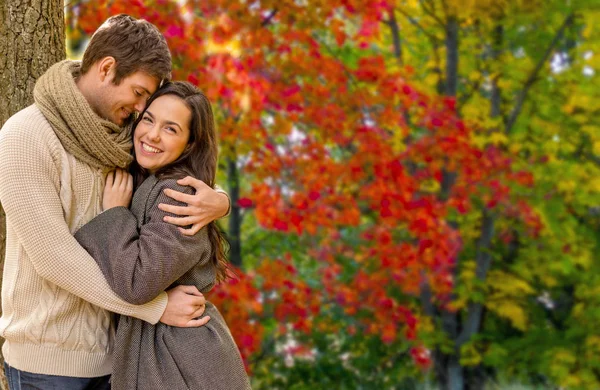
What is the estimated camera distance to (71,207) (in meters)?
1.96

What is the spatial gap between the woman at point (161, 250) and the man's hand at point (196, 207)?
20mm

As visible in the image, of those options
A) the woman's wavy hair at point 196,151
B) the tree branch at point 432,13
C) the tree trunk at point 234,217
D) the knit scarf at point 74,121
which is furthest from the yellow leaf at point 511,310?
the knit scarf at point 74,121

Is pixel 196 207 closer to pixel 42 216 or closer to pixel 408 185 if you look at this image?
pixel 42 216

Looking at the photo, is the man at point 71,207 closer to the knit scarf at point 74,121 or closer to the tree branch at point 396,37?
the knit scarf at point 74,121

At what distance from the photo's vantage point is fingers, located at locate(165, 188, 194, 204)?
1.97m

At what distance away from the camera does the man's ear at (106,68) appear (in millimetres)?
1973

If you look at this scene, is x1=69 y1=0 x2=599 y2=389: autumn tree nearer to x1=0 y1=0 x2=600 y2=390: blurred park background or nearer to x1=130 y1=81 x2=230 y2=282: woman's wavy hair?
x1=0 y1=0 x2=600 y2=390: blurred park background

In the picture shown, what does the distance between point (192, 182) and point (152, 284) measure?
0.31 metres

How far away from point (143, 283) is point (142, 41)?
63 cm

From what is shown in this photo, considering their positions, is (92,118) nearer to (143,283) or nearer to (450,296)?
(143,283)

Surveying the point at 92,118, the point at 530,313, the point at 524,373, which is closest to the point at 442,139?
the point at 530,313

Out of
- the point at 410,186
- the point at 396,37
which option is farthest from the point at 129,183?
the point at 396,37

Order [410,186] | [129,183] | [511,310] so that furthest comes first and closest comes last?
[511,310] → [410,186] → [129,183]

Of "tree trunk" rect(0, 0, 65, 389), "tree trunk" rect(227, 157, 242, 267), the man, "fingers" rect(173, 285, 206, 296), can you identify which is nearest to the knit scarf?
the man
